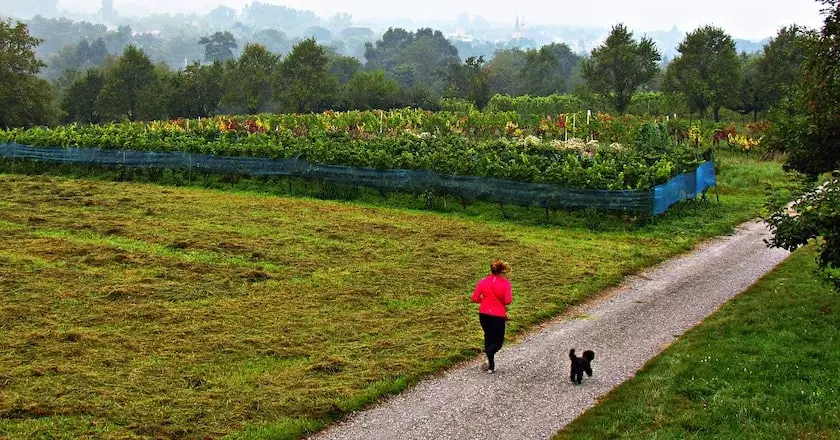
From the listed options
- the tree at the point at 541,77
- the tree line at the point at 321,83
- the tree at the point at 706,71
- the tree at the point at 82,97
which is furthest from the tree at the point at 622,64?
the tree at the point at 82,97

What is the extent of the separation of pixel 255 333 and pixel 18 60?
214ft

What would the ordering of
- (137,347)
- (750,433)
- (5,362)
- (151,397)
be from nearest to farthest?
1. (750,433)
2. (151,397)
3. (5,362)
4. (137,347)

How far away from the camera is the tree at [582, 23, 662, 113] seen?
5991 cm

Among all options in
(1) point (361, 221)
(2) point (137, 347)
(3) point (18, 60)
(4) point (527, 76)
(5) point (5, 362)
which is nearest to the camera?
(5) point (5, 362)

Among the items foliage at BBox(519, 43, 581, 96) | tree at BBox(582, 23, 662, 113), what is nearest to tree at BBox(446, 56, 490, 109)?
foliage at BBox(519, 43, 581, 96)

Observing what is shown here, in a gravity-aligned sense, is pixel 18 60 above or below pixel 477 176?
above

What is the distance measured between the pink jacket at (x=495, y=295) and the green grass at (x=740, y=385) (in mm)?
2012

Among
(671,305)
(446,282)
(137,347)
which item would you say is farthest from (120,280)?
(671,305)

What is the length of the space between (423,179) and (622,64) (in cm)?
3534

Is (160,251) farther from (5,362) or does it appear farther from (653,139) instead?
(653,139)

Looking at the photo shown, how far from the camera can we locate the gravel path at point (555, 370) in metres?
10.7

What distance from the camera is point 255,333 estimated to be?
47.8ft

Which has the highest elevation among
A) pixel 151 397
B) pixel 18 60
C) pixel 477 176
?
pixel 18 60

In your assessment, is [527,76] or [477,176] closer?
[477,176]
